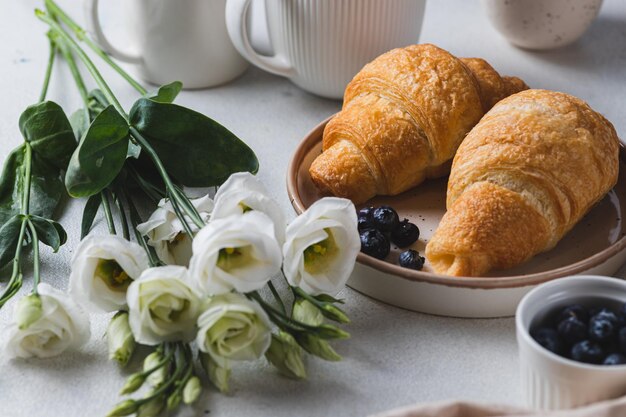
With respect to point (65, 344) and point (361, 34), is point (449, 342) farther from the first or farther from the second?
point (361, 34)

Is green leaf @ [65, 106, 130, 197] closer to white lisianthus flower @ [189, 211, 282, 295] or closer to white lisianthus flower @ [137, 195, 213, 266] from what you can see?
white lisianthus flower @ [137, 195, 213, 266]

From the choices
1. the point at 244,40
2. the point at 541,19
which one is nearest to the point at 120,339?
the point at 244,40

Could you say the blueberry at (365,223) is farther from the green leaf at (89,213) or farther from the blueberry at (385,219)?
the green leaf at (89,213)

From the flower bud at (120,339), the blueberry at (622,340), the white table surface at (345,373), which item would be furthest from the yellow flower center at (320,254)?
the blueberry at (622,340)

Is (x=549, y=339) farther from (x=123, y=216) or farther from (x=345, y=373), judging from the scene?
(x=123, y=216)

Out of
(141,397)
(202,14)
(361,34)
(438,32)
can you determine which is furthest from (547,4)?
(141,397)

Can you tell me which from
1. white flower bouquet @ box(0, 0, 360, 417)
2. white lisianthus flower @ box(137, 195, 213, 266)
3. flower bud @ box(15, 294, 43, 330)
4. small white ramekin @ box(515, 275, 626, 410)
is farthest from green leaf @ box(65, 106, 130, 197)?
small white ramekin @ box(515, 275, 626, 410)

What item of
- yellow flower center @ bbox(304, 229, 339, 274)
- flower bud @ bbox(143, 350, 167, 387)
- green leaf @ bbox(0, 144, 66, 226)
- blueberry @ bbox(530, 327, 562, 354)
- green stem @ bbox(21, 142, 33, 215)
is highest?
blueberry @ bbox(530, 327, 562, 354)

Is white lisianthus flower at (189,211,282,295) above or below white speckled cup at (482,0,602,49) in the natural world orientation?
above
